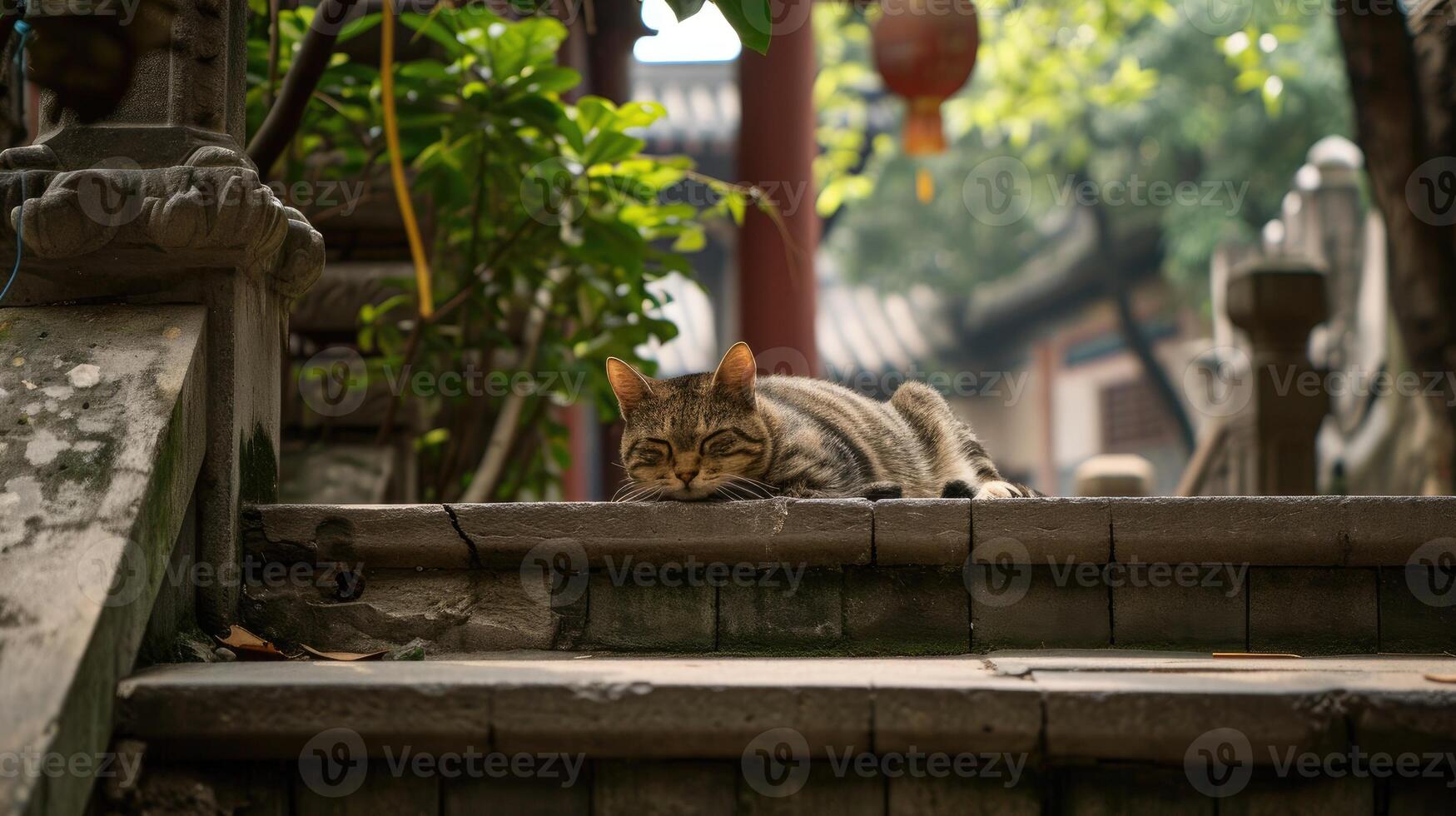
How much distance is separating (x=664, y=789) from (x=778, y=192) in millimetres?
5008

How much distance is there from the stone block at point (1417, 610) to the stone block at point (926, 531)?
0.85 m

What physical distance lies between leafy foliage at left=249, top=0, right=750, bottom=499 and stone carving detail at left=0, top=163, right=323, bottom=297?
1284mm

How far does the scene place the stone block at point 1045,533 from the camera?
8.05ft

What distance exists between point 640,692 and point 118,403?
1164 millimetres

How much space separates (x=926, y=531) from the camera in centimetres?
245

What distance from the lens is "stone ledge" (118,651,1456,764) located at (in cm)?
187

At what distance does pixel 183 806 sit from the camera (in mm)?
1934

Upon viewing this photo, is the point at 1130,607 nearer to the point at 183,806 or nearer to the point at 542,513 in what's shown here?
the point at 542,513

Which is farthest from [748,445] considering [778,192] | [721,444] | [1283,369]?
[1283,369]

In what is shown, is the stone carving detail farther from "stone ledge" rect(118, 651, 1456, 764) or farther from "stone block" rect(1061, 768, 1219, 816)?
"stone block" rect(1061, 768, 1219, 816)

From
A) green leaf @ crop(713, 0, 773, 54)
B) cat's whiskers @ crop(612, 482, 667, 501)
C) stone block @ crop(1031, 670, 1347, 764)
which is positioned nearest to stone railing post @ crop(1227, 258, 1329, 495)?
cat's whiskers @ crop(612, 482, 667, 501)

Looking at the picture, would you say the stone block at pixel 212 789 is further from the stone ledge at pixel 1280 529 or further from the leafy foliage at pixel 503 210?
the leafy foliage at pixel 503 210

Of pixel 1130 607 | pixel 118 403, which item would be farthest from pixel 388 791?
pixel 1130 607

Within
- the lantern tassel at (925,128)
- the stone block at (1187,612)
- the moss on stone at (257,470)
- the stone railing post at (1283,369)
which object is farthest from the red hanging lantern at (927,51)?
the moss on stone at (257,470)
